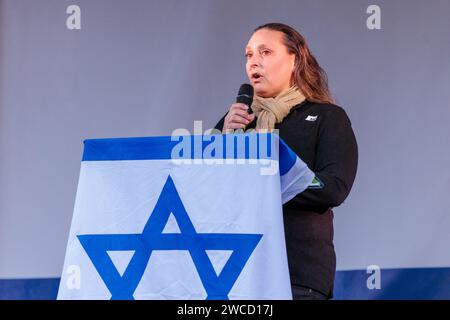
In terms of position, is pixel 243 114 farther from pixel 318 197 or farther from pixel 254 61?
pixel 318 197

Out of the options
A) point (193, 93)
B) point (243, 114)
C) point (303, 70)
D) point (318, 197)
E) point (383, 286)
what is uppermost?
point (303, 70)

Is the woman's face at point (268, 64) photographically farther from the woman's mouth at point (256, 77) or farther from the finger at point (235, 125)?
the finger at point (235, 125)

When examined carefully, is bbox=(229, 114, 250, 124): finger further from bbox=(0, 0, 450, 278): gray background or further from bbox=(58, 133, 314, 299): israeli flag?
bbox=(0, 0, 450, 278): gray background

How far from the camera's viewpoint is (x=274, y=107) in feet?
11.2

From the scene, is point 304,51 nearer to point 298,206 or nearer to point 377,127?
point 298,206

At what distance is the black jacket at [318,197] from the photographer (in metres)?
3.08

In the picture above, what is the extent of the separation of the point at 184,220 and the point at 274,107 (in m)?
0.82

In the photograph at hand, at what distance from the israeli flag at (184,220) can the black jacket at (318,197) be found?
0.28m

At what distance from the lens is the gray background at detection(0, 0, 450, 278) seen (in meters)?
4.95

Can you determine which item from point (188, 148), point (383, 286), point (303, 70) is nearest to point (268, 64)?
point (303, 70)

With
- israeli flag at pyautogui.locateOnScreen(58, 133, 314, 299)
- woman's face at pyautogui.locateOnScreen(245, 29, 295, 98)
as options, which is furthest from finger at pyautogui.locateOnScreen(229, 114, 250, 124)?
israeli flag at pyautogui.locateOnScreen(58, 133, 314, 299)

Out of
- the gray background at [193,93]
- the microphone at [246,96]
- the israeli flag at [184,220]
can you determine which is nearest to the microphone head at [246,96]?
the microphone at [246,96]
